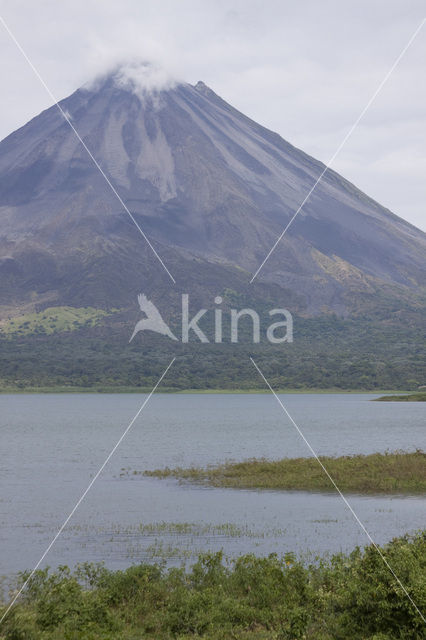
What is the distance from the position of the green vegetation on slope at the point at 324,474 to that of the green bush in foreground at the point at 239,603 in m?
14.6

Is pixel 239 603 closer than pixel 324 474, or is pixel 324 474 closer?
pixel 239 603

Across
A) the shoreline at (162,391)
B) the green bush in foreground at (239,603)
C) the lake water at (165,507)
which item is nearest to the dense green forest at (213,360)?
the shoreline at (162,391)

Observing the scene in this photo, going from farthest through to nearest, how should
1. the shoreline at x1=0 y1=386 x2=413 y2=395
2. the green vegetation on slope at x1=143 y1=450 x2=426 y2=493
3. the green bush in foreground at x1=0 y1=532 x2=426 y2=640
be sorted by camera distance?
the shoreline at x1=0 y1=386 x2=413 y2=395
the green vegetation on slope at x1=143 y1=450 x2=426 y2=493
the green bush in foreground at x1=0 y1=532 x2=426 y2=640

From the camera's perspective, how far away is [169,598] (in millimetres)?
14633

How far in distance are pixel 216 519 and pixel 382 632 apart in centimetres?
1351

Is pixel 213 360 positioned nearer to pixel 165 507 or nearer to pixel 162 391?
pixel 162 391

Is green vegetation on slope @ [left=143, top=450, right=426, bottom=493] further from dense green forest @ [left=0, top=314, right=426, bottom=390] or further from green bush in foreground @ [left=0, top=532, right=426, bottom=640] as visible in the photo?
dense green forest @ [left=0, top=314, right=426, bottom=390]

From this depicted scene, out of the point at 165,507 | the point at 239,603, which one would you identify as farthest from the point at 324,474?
the point at 239,603

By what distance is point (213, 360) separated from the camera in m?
162

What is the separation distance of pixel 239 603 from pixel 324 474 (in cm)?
1918

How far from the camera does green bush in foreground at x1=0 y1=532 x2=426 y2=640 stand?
12.4m

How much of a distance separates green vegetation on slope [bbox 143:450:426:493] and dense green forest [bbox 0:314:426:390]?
105 m

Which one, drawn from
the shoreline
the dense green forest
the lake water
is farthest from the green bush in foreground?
the dense green forest

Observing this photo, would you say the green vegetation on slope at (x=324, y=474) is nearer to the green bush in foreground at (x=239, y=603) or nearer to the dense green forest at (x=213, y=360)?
the green bush in foreground at (x=239, y=603)
